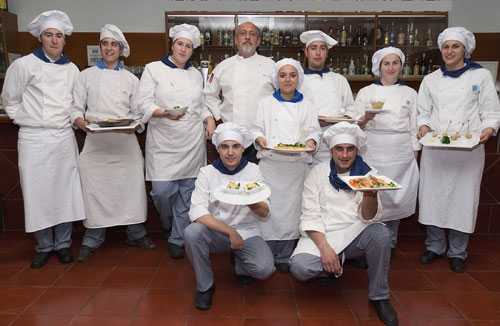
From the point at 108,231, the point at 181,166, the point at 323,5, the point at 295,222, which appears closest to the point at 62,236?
the point at 108,231

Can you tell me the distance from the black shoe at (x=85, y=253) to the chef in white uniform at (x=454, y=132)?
2826 millimetres

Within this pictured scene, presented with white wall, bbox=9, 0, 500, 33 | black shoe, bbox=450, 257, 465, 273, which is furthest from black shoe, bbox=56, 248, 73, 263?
white wall, bbox=9, 0, 500, 33

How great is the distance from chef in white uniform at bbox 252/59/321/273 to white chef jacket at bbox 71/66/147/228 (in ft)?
3.72

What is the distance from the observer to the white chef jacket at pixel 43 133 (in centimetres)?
301

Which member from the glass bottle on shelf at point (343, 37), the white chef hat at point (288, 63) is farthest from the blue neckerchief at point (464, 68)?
the glass bottle on shelf at point (343, 37)

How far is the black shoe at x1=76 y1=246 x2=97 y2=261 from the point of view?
Result: 128 inches

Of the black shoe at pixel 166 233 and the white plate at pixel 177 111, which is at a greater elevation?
the white plate at pixel 177 111

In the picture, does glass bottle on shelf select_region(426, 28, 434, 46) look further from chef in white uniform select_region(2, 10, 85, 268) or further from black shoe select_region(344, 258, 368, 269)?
chef in white uniform select_region(2, 10, 85, 268)

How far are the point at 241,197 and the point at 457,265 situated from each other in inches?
78.0

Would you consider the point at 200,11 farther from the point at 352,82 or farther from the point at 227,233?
the point at 227,233

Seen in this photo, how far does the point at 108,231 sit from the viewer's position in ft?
12.8

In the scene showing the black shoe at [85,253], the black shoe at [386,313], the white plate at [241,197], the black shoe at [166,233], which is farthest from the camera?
the black shoe at [166,233]

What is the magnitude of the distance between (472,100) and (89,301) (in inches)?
126

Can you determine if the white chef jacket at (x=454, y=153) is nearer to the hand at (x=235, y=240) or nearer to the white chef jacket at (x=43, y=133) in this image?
the hand at (x=235, y=240)
